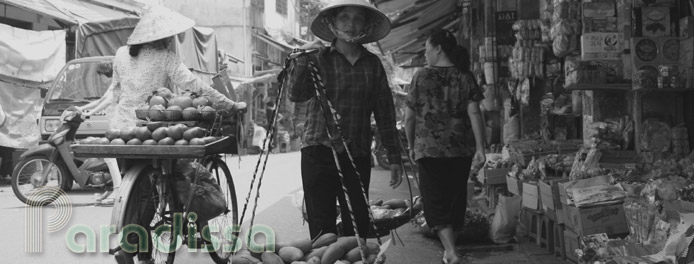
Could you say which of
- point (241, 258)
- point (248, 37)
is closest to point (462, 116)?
point (241, 258)

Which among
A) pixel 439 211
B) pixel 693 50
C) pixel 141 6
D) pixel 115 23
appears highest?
pixel 141 6

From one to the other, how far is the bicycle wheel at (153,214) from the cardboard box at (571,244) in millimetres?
2854

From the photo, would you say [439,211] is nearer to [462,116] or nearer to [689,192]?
[462,116]

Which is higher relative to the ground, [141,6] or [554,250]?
[141,6]

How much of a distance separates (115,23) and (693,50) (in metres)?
11.2

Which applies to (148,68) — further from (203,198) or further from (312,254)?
(312,254)

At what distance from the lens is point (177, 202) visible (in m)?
4.80

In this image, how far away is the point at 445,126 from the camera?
211 inches

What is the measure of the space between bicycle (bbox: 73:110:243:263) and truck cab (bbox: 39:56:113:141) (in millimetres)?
6330

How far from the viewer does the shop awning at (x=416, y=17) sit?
468 inches

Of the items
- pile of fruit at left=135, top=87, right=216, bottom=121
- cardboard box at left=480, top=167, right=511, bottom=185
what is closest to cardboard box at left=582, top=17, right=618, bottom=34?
cardboard box at left=480, top=167, right=511, bottom=185

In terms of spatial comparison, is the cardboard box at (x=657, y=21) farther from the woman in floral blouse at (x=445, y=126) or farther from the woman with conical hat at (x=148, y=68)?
the woman with conical hat at (x=148, y=68)

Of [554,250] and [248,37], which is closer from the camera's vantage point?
[554,250]

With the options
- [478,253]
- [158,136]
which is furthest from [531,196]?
[158,136]
